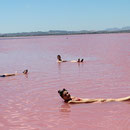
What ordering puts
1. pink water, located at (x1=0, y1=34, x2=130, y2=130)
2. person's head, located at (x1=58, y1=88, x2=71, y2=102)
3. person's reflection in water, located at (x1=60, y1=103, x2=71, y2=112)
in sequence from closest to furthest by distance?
1. pink water, located at (x1=0, y1=34, x2=130, y2=130)
2. person's reflection in water, located at (x1=60, y1=103, x2=71, y2=112)
3. person's head, located at (x1=58, y1=88, x2=71, y2=102)

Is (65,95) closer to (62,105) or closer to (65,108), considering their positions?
(62,105)

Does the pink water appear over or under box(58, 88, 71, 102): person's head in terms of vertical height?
under

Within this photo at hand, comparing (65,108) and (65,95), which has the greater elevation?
(65,95)

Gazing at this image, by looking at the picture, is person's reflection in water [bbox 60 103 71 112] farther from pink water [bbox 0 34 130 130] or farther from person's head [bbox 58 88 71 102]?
person's head [bbox 58 88 71 102]

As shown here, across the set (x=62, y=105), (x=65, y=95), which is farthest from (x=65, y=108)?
(x=65, y=95)

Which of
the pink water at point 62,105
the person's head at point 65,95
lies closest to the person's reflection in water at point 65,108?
the pink water at point 62,105

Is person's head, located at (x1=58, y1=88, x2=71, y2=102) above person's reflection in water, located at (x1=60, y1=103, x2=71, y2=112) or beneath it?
above

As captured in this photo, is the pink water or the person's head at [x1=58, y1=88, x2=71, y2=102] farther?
the person's head at [x1=58, y1=88, x2=71, y2=102]

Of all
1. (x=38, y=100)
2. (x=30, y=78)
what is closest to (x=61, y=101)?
(x=38, y=100)

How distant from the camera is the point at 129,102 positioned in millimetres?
9414

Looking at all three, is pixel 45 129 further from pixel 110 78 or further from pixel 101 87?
pixel 110 78

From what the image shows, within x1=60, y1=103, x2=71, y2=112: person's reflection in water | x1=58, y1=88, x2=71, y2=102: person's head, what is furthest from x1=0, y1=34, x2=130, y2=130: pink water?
x1=58, y1=88, x2=71, y2=102: person's head

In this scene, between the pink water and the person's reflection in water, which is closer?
the pink water

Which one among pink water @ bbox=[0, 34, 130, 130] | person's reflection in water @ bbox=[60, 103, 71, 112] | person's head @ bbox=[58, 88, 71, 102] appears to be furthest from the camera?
person's head @ bbox=[58, 88, 71, 102]
